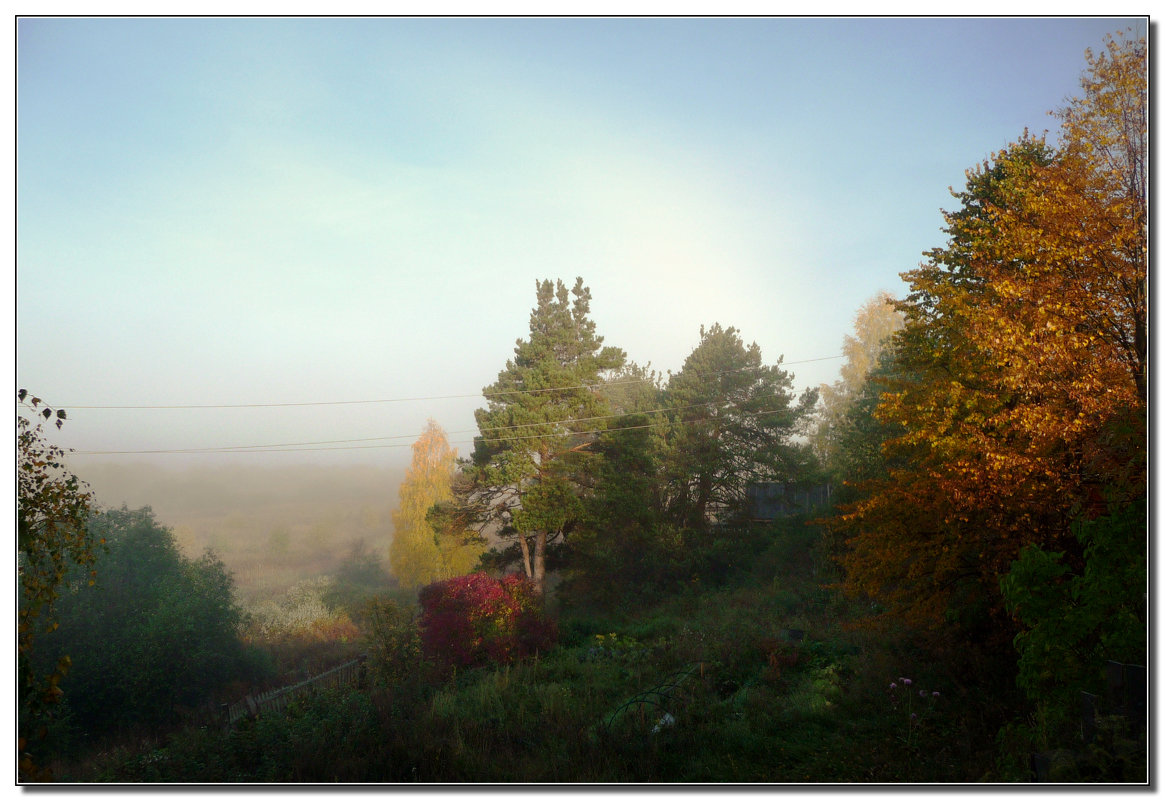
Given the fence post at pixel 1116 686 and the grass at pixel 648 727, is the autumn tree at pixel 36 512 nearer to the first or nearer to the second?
the grass at pixel 648 727

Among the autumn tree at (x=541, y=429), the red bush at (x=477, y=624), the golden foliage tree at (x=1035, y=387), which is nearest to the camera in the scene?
the golden foliage tree at (x=1035, y=387)

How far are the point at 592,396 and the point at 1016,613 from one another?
17.4m

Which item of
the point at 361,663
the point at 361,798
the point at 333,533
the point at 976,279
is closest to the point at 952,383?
the point at 976,279

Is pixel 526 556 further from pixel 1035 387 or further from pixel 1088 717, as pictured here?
pixel 1088 717

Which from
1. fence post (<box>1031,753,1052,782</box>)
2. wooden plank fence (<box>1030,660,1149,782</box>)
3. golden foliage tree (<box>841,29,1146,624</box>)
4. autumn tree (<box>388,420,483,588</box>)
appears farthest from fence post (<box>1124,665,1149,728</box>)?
autumn tree (<box>388,420,483,588</box>)

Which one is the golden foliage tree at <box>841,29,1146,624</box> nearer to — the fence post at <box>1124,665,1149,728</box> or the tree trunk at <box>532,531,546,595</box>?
the fence post at <box>1124,665,1149,728</box>

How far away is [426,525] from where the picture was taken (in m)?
27.7

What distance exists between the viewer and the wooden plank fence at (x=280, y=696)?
43.1ft

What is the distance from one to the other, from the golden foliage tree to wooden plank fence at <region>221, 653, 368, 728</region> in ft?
39.0

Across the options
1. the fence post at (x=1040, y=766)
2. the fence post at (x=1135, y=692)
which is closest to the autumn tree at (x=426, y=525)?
the fence post at (x=1040, y=766)

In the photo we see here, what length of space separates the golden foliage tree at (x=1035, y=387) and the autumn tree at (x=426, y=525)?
19232 millimetres

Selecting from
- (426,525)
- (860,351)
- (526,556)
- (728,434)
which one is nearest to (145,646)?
(526,556)

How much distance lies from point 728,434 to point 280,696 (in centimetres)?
1985

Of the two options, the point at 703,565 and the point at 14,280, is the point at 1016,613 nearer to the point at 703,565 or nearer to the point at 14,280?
the point at 14,280
